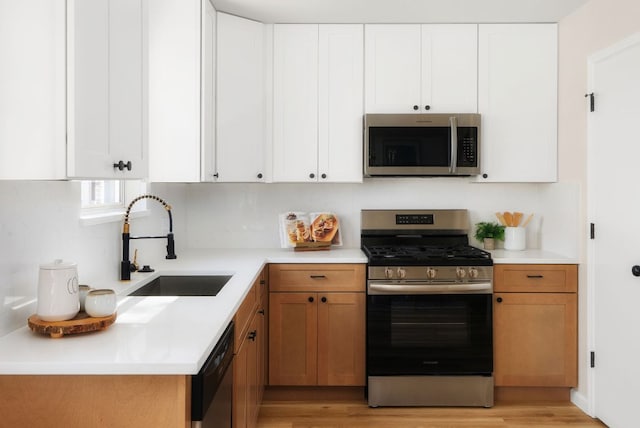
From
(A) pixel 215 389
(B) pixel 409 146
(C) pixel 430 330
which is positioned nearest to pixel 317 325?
(C) pixel 430 330

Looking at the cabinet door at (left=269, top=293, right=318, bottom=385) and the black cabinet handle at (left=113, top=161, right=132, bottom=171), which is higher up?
the black cabinet handle at (left=113, top=161, right=132, bottom=171)

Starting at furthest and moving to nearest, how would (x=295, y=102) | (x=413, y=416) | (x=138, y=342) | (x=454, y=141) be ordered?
1. (x=295, y=102)
2. (x=454, y=141)
3. (x=413, y=416)
4. (x=138, y=342)

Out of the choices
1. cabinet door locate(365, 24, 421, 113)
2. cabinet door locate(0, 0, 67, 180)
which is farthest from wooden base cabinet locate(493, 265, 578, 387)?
cabinet door locate(0, 0, 67, 180)

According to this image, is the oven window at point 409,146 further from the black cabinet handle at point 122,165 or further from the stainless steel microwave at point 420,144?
the black cabinet handle at point 122,165

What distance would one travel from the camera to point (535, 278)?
3.17 meters

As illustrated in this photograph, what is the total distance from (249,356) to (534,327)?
180 cm

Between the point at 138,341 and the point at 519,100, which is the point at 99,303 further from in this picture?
the point at 519,100

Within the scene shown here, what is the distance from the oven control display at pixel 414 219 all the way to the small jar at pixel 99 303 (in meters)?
2.46

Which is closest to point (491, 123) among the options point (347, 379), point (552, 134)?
point (552, 134)

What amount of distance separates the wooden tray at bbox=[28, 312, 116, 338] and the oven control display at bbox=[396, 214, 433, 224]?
2.49 m

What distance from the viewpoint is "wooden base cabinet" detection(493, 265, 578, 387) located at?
3166mm

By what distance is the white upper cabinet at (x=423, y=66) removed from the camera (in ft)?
11.1

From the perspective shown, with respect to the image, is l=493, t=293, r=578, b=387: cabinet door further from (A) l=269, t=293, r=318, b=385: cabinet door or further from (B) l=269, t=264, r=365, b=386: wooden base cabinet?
(A) l=269, t=293, r=318, b=385: cabinet door

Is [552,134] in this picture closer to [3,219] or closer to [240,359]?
[240,359]
